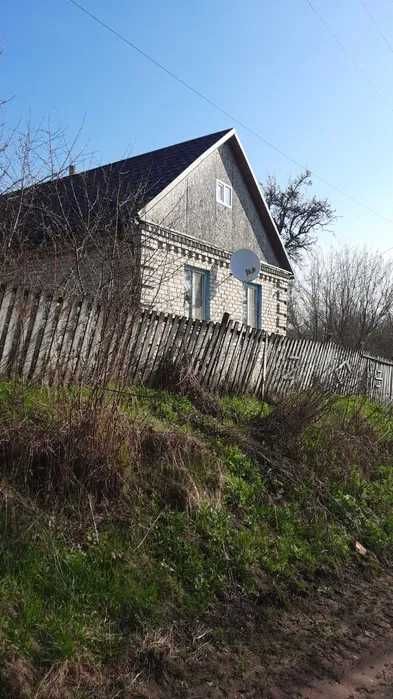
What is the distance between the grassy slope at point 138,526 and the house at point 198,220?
5.86 m

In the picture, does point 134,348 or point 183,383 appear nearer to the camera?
point 134,348

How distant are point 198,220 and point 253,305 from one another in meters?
3.39

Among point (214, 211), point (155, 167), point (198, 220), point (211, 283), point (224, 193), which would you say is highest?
point (155, 167)

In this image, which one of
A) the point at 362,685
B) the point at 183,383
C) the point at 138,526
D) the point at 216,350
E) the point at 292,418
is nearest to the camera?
the point at 362,685

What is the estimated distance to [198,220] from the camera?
48.0ft

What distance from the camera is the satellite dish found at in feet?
41.3

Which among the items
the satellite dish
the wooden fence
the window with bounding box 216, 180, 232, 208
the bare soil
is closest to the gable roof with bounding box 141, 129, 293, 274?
the window with bounding box 216, 180, 232, 208

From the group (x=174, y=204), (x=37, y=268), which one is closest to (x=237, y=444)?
(x=37, y=268)

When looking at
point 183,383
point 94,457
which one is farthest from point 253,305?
point 94,457

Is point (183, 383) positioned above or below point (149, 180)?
below

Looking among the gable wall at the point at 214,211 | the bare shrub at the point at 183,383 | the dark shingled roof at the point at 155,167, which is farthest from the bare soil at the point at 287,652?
the gable wall at the point at 214,211

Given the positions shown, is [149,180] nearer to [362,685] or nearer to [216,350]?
[216,350]

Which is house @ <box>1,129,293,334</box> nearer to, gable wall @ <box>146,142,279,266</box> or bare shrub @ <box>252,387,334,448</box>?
gable wall @ <box>146,142,279,266</box>

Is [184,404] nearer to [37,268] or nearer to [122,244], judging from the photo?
[122,244]
